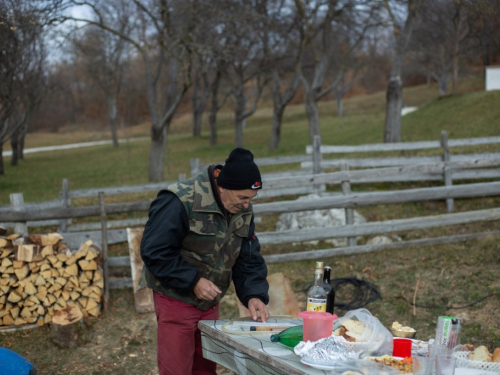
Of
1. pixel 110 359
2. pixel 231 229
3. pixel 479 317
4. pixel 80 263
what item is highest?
pixel 231 229

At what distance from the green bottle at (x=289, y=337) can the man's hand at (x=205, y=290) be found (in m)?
0.47

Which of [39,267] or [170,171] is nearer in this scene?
[39,267]

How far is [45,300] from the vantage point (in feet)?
22.0

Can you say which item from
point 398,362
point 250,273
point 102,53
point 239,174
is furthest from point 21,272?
point 102,53

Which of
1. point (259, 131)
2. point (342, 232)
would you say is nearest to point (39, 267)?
point (342, 232)

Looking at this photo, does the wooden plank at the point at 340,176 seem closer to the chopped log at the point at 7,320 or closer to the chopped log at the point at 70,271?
the chopped log at the point at 70,271

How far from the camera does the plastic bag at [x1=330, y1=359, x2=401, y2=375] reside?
2593mm

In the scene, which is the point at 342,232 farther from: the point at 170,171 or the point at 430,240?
the point at 170,171

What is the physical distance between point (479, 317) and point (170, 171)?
650 inches

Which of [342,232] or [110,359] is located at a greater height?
[342,232]

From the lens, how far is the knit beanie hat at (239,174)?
3.38 metres

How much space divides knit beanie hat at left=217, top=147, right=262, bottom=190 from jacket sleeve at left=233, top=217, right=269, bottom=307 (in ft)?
1.62

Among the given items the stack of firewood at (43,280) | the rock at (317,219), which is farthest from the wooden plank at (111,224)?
the stack of firewood at (43,280)

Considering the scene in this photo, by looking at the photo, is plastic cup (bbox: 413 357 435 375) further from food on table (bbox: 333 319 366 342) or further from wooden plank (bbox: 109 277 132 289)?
wooden plank (bbox: 109 277 132 289)
